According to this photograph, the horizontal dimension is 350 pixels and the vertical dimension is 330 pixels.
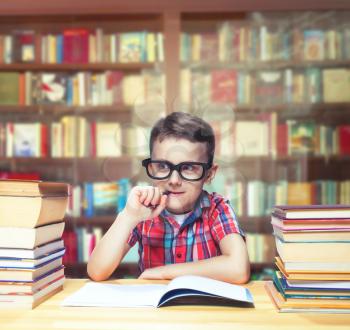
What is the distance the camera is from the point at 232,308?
92 cm

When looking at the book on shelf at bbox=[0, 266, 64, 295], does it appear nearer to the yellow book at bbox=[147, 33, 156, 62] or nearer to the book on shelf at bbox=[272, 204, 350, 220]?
the book on shelf at bbox=[272, 204, 350, 220]

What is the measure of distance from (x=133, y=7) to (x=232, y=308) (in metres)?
2.72

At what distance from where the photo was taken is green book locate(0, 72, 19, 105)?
336 centimetres

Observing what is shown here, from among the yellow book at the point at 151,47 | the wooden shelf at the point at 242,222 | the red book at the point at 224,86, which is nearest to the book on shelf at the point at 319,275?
the wooden shelf at the point at 242,222

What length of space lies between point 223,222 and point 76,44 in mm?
2354

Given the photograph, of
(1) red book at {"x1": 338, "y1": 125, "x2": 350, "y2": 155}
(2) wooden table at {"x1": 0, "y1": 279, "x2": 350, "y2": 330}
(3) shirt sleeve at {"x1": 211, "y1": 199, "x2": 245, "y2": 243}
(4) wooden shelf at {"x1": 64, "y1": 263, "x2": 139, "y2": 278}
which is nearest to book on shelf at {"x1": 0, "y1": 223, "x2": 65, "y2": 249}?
(2) wooden table at {"x1": 0, "y1": 279, "x2": 350, "y2": 330}

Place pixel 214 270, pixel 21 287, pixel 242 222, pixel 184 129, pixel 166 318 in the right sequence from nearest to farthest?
pixel 166 318 < pixel 21 287 < pixel 214 270 < pixel 184 129 < pixel 242 222

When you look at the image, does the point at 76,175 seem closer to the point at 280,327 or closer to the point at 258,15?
the point at 258,15

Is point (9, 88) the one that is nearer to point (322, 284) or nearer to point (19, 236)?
point (19, 236)

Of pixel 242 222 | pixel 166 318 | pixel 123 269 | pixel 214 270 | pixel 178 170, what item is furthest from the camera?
pixel 242 222

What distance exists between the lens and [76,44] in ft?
11.0

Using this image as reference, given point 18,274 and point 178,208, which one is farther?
point 178,208

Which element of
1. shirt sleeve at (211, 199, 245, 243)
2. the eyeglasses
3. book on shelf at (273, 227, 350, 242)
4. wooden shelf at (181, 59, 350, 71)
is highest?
wooden shelf at (181, 59, 350, 71)

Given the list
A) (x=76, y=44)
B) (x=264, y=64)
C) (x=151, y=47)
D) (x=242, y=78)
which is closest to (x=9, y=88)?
(x=76, y=44)
